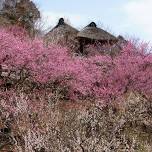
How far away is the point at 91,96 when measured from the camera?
55.8 feet

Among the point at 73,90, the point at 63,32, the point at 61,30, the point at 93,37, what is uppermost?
the point at 61,30

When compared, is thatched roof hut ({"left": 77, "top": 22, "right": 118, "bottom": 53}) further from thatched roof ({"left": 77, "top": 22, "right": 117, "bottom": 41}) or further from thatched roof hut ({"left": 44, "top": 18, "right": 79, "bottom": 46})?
thatched roof hut ({"left": 44, "top": 18, "right": 79, "bottom": 46})

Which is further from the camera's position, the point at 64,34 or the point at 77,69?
the point at 64,34

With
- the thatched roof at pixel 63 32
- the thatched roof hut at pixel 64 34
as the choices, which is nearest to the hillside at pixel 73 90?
the thatched roof hut at pixel 64 34

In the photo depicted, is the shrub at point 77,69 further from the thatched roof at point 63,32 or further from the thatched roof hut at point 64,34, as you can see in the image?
the thatched roof at point 63,32

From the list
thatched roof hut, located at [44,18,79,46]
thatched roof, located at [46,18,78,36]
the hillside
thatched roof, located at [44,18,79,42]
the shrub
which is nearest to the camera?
the hillside

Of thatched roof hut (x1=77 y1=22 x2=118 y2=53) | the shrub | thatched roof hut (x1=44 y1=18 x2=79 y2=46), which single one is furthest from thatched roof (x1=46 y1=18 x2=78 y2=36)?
the shrub

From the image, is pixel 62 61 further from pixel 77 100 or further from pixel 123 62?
pixel 123 62

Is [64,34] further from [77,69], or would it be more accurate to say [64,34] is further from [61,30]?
[77,69]

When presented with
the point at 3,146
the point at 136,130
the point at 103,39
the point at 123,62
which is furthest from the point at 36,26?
the point at 3,146

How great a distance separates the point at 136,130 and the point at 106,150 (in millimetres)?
8807

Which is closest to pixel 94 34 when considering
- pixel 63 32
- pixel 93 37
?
pixel 93 37

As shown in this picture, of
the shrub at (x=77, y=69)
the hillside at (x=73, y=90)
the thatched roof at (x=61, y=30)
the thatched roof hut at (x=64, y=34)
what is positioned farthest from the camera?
the thatched roof at (x=61, y=30)

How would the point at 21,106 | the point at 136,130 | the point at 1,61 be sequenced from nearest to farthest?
the point at 21,106, the point at 1,61, the point at 136,130
